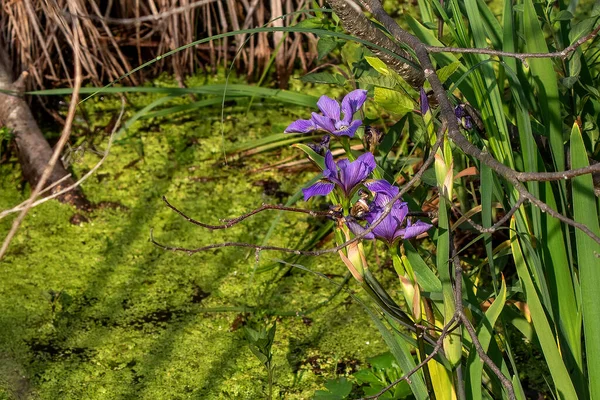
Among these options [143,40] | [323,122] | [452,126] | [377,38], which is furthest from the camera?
[143,40]

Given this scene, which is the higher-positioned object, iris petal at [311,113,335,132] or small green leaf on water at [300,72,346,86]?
iris petal at [311,113,335,132]

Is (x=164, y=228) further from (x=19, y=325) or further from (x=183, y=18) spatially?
(x=183, y=18)

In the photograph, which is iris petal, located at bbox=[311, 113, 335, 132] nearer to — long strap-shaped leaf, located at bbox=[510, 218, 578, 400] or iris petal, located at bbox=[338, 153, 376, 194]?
iris petal, located at bbox=[338, 153, 376, 194]

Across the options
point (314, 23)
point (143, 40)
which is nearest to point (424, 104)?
point (314, 23)

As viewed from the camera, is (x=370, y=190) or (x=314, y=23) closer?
(x=370, y=190)

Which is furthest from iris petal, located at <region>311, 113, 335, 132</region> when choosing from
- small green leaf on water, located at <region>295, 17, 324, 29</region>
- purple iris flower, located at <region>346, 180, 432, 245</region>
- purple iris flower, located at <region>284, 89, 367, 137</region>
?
small green leaf on water, located at <region>295, 17, 324, 29</region>

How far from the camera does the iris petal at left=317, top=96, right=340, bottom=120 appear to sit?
1.17 meters

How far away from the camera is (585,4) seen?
2.76 m

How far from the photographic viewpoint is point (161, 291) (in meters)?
1.84

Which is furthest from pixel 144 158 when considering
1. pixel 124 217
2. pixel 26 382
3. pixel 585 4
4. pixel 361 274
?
pixel 585 4

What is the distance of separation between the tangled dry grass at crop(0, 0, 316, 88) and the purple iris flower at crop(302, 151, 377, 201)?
4.00ft

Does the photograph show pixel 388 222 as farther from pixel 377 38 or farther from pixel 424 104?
pixel 377 38

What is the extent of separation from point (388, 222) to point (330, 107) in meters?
0.20

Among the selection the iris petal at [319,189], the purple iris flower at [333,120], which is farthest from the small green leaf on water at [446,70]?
→ the iris petal at [319,189]
